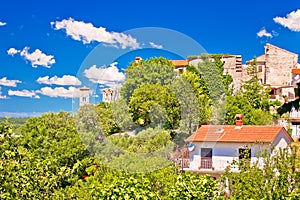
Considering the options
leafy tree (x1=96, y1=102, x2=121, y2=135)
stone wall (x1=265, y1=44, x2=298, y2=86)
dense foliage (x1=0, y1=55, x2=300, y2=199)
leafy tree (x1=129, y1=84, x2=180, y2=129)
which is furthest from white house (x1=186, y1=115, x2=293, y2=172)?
stone wall (x1=265, y1=44, x2=298, y2=86)

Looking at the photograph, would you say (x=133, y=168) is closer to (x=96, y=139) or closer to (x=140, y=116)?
(x=140, y=116)

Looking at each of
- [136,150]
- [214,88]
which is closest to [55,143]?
[136,150]

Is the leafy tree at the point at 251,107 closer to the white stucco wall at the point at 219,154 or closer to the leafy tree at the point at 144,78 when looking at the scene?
the white stucco wall at the point at 219,154

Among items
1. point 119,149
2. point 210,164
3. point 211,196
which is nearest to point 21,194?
point 211,196

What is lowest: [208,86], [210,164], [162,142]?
[210,164]

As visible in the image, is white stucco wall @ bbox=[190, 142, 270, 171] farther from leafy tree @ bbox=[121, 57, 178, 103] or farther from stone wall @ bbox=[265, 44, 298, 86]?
stone wall @ bbox=[265, 44, 298, 86]

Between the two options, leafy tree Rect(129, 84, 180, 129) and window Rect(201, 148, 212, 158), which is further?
window Rect(201, 148, 212, 158)

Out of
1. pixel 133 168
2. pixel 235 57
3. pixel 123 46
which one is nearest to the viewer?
pixel 123 46

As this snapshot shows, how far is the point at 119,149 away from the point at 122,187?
9473 mm

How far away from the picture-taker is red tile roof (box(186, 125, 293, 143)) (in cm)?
2072

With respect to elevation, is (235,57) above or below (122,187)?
above

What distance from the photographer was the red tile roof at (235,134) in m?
20.7

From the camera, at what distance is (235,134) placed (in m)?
21.5

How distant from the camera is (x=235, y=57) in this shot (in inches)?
1752
